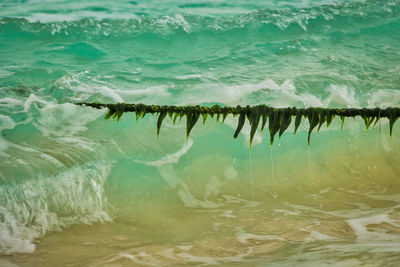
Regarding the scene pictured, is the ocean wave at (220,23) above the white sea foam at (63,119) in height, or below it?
above

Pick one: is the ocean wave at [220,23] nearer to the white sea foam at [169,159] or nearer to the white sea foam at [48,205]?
the white sea foam at [169,159]

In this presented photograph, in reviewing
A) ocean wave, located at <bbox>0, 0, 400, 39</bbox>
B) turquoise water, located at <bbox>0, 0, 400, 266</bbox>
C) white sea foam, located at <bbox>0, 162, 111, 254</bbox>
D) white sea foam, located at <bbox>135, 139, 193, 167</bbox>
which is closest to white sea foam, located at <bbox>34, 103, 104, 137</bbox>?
turquoise water, located at <bbox>0, 0, 400, 266</bbox>

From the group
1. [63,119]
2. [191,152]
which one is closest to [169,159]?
[191,152]

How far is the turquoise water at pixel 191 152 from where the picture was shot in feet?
12.9

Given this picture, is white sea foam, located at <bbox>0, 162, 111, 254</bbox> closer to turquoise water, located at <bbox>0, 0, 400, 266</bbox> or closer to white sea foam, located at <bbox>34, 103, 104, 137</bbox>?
turquoise water, located at <bbox>0, 0, 400, 266</bbox>

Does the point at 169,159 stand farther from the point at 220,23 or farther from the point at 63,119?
the point at 220,23

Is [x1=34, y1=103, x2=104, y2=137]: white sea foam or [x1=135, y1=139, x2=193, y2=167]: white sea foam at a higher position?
[x1=34, y1=103, x2=104, y2=137]: white sea foam

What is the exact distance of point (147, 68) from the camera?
8961 millimetres

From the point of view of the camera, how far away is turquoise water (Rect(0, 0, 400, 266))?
393 centimetres

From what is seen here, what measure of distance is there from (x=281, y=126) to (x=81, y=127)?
3629 mm

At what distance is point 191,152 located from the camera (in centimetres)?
605

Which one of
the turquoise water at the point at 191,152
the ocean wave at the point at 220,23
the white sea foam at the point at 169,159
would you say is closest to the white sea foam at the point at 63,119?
the turquoise water at the point at 191,152

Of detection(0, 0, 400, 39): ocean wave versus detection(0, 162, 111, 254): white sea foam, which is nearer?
detection(0, 162, 111, 254): white sea foam

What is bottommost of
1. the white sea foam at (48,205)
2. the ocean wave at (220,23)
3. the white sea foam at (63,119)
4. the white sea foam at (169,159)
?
the white sea foam at (48,205)
